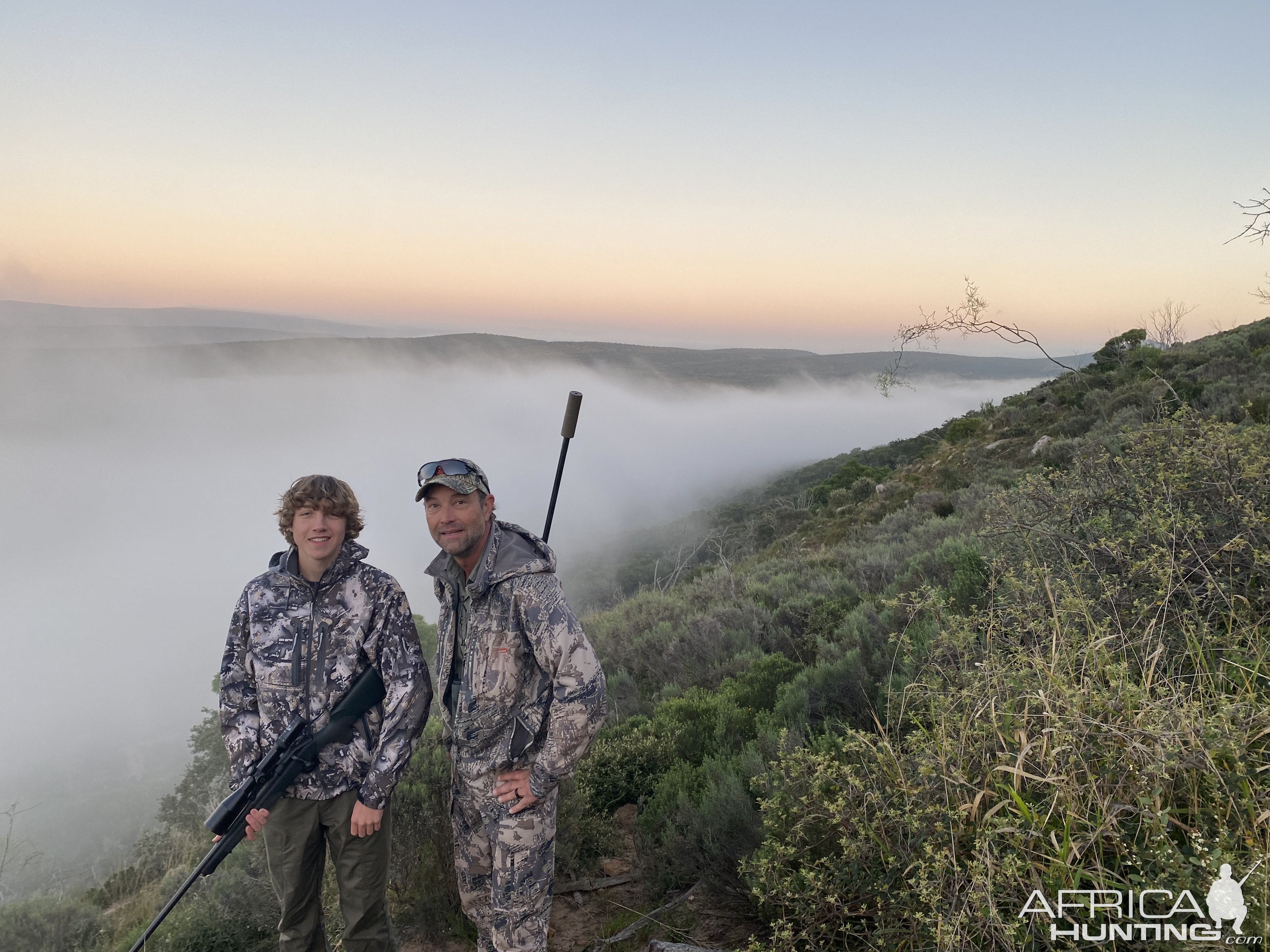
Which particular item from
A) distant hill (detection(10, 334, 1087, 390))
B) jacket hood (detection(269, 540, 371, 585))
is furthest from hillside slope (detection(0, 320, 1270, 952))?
distant hill (detection(10, 334, 1087, 390))

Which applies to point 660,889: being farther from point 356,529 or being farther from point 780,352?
point 780,352

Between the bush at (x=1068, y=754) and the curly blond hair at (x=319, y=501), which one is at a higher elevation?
the curly blond hair at (x=319, y=501)

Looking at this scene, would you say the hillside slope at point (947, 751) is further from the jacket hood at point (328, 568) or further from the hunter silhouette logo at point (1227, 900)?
the jacket hood at point (328, 568)

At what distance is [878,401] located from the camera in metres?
124

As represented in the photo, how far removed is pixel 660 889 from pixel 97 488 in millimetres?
224284

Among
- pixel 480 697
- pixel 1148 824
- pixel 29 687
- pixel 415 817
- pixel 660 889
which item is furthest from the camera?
pixel 29 687

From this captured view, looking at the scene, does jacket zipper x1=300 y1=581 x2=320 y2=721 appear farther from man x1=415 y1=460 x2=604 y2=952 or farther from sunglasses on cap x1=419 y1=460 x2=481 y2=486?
sunglasses on cap x1=419 y1=460 x2=481 y2=486

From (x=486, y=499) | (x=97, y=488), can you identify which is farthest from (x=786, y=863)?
(x=97, y=488)

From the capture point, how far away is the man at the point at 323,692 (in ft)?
9.62

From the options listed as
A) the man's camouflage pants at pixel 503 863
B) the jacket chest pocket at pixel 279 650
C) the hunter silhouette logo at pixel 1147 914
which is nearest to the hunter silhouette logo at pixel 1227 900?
the hunter silhouette logo at pixel 1147 914

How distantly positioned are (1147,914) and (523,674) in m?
2.17

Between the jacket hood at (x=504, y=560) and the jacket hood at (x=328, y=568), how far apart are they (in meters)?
0.45

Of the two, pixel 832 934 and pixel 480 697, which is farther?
pixel 480 697

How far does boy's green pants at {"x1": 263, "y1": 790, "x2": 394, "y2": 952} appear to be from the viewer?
2.98 meters
